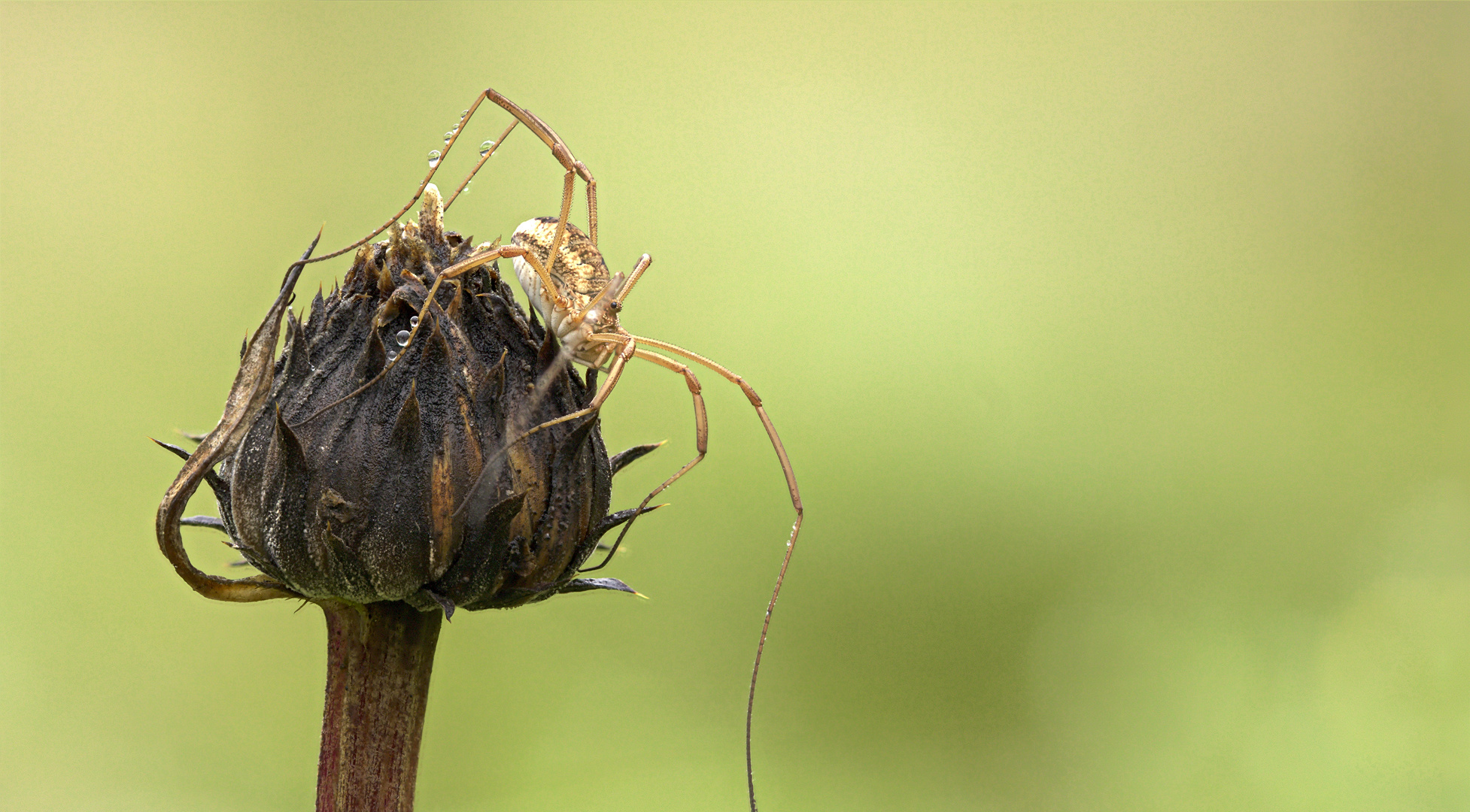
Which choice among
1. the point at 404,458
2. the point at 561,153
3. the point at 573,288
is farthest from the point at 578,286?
the point at 404,458

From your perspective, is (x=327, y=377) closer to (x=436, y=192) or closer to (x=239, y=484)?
(x=239, y=484)

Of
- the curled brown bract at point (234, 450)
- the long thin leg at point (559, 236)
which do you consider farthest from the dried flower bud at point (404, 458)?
the long thin leg at point (559, 236)

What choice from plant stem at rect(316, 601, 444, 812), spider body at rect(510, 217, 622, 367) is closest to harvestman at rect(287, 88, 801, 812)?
spider body at rect(510, 217, 622, 367)

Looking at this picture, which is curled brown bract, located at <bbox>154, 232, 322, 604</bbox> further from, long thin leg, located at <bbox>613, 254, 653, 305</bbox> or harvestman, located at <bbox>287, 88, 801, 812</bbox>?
long thin leg, located at <bbox>613, 254, 653, 305</bbox>

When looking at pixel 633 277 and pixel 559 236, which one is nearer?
pixel 559 236

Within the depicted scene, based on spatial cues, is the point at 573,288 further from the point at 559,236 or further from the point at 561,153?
the point at 561,153

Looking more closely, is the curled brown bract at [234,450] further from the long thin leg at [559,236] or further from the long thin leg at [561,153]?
the long thin leg at [561,153]
